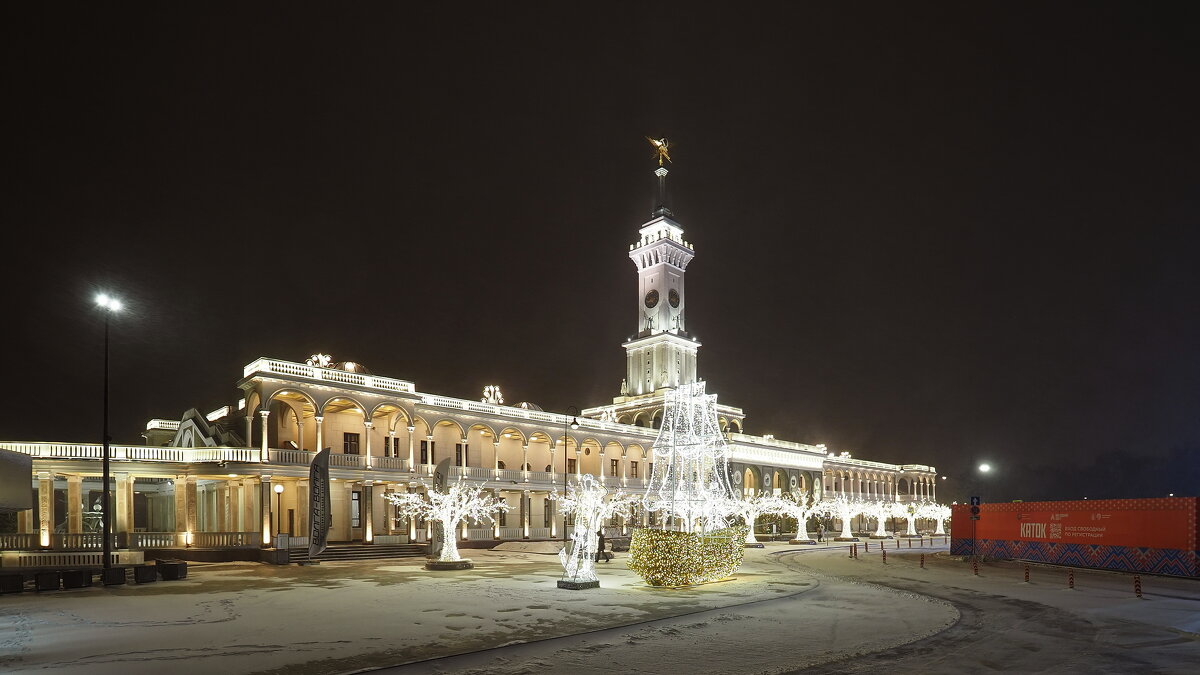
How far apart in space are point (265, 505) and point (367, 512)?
6.15 metres

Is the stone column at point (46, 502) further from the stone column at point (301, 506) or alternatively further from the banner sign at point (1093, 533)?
the banner sign at point (1093, 533)

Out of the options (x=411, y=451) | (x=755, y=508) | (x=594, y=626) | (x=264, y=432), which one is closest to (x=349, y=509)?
(x=411, y=451)

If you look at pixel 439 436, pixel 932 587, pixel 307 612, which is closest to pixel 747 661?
pixel 307 612

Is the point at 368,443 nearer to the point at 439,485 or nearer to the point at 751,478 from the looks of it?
the point at 439,485

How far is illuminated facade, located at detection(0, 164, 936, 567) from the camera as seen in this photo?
3469 cm

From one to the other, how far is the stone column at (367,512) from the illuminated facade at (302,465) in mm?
82

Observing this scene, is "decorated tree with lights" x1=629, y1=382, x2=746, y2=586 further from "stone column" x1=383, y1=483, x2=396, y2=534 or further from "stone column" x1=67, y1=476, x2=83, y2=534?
"stone column" x1=67, y1=476, x2=83, y2=534

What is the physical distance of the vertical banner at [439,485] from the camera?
101 feet

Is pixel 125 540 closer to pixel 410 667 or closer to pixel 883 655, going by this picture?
pixel 410 667

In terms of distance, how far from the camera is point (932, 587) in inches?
Answer: 958

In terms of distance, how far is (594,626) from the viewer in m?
15.6

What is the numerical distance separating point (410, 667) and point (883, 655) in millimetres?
7711

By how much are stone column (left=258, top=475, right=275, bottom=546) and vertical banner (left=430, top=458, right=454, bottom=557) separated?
8.85 m

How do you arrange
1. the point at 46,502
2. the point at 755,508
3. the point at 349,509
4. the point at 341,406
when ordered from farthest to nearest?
the point at 755,508
the point at 341,406
the point at 349,509
the point at 46,502
